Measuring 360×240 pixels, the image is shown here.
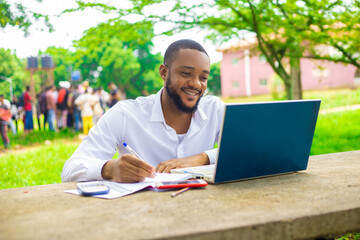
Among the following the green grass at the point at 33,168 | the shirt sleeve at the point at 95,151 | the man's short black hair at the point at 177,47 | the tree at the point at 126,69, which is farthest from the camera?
the tree at the point at 126,69

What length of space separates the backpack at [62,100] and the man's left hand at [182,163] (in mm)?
10464

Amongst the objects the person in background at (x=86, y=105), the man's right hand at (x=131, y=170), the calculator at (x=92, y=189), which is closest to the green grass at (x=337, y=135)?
the man's right hand at (x=131, y=170)

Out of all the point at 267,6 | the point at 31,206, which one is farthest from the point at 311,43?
the point at 31,206

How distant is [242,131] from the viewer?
142 cm

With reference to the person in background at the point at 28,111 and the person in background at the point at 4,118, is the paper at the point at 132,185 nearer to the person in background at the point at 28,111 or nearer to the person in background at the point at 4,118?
the person in background at the point at 4,118

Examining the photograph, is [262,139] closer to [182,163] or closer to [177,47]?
[182,163]

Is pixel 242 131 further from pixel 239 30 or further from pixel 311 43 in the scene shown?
pixel 239 30

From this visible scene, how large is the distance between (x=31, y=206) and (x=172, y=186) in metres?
0.51

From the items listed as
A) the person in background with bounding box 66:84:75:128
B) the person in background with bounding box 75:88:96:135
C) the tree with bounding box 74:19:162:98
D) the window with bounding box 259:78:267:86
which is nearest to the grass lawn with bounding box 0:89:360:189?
the person in background with bounding box 75:88:96:135

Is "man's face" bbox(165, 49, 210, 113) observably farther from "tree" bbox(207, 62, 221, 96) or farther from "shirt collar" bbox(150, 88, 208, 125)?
"tree" bbox(207, 62, 221, 96)

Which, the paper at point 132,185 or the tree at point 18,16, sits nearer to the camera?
the paper at point 132,185

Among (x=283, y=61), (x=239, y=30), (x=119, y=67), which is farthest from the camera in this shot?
(x=119, y=67)

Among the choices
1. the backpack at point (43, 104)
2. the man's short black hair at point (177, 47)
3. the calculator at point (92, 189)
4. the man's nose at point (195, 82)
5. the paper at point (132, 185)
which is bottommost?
the backpack at point (43, 104)

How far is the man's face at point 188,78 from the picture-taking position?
7.23ft
